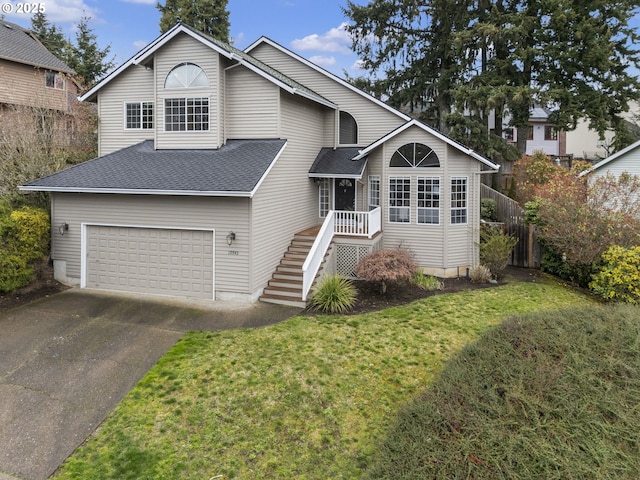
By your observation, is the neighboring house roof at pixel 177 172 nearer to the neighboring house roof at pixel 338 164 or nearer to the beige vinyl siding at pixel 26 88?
the neighboring house roof at pixel 338 164

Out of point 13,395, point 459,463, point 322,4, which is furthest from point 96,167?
point 322,4

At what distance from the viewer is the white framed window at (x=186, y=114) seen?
13.7 metres

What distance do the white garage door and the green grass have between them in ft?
9.31

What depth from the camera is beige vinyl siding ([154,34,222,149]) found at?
13461 mm

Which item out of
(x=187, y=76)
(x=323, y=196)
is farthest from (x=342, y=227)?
(x=187, y=76)

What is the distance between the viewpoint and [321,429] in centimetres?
654

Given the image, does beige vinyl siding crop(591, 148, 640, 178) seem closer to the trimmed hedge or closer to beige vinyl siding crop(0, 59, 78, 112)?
the trimmed hedge

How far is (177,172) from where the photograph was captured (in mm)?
12273

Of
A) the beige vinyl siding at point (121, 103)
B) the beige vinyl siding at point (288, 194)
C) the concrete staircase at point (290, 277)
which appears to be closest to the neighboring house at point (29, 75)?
the beige vinyl siding at point (121, 103)

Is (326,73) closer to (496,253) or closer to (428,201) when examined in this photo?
(428,201)

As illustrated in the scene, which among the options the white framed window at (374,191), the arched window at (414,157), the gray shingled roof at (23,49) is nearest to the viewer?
the arched window at (414,157)

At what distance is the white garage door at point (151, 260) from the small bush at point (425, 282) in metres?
6.72

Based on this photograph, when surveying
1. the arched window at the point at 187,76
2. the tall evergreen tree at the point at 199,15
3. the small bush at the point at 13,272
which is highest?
the tall evergreen tree at the point at 199,15

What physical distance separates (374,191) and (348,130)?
10.9 ft
